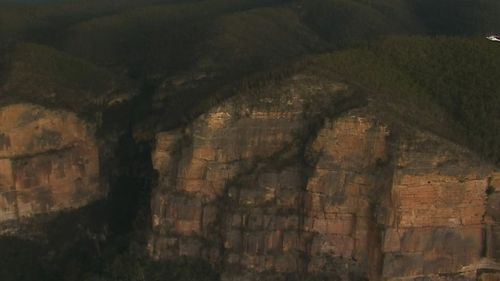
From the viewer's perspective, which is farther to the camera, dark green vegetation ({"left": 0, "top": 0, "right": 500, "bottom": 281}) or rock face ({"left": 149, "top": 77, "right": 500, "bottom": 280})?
dark green vegetation ({"left": 0, "top": 0, "right": 500, "bottom": 281})

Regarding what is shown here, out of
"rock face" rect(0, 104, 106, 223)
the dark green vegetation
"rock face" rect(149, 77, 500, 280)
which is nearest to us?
"rock face" rect(149, 77, 500, 280)

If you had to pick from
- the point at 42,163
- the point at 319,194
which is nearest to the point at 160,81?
the point at 42,163

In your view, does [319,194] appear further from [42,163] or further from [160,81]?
[160,81]

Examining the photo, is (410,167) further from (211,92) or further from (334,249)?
(211,92)

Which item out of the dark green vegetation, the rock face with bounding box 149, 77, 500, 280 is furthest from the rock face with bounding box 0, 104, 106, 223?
the rock face with bounding box 149, 77, 500, 280

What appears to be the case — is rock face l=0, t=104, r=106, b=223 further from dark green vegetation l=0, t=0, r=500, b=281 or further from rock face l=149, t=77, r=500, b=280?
rock face l=149, t=77, r=500, b=280

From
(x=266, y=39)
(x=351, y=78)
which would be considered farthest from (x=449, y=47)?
(x=266, y=39)

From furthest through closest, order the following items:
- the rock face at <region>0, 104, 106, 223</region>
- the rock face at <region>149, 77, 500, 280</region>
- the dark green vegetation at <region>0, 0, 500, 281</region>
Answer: the rock face at <region>0, 104, 106, 223</region>
the dark green vegetation at <region>0, 0, 500, 281</region>
the rock face at <region>149, 77, 500, 280</region>
